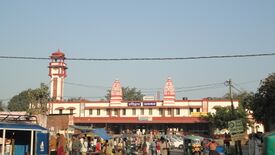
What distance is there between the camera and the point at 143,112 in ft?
220

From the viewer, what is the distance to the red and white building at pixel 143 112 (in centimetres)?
6481

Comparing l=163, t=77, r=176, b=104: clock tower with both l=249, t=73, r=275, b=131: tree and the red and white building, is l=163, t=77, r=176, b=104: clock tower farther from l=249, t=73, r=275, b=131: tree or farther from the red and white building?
l=249, t=73, r=275, b=131: tree

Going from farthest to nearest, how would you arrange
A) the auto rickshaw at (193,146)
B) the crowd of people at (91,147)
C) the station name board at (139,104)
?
1. the station name board at (139,104)
2. the auto rickshaw at (193,146)
3. the crowd of people at (91,147)

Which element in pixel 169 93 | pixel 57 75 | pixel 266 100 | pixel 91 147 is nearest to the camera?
pixel 91 147

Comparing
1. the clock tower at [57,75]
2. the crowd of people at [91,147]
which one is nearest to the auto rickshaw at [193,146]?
the crowd of people at [91,147]

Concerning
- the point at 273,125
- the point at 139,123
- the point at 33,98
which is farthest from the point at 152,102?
the point at 273,125

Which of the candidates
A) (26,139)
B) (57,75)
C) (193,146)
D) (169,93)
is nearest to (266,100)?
(193,146)

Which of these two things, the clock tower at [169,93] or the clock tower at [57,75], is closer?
the clock tower at [169,93]

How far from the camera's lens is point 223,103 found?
64.5m

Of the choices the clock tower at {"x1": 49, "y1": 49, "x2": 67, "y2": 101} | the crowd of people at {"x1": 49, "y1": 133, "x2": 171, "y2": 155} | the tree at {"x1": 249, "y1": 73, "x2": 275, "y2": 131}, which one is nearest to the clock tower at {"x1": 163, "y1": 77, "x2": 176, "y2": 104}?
the clock tower at {"x1": 49, "y1": 49, "x2": 67, "y2": 101}

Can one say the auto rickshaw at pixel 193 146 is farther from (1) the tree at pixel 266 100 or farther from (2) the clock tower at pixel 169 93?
(2) the clock tower at pixel 169 93

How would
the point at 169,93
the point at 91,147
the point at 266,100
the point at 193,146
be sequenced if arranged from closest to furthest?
the point at 193,146 < the point at 91,147 < the point at 266,100 < the point at 169,93

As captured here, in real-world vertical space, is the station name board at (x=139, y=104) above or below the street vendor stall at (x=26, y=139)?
above

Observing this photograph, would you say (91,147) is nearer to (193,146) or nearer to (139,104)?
(193,146)
